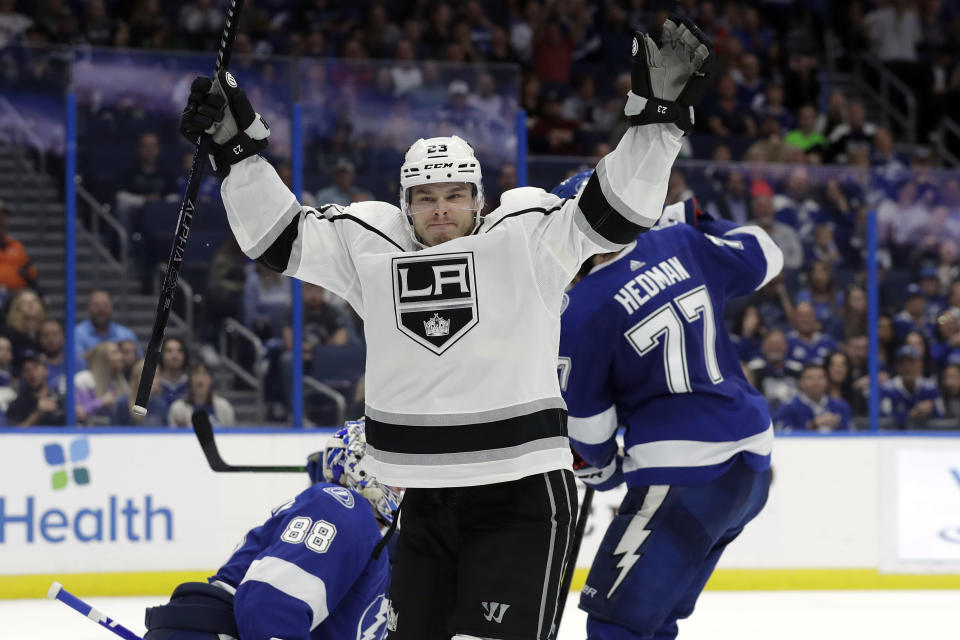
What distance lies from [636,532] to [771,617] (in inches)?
104

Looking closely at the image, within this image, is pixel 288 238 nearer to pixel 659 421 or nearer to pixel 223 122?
pixel 223 122

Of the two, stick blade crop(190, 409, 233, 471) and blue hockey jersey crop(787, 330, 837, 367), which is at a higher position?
Result: blue hockey jersey crop(787, 330, 837, 367)

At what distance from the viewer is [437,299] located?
252cm

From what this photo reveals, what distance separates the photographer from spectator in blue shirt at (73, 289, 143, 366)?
240 inches

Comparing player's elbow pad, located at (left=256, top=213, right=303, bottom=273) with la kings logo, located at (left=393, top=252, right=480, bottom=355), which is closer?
la kings logo, located at (left=393, top=252, right=480, bottom=355)

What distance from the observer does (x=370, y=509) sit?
2.92 meters

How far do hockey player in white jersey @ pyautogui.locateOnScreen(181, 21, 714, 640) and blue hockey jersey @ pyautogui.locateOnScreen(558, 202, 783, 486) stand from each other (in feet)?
2.41

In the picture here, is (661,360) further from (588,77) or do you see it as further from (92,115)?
(588,77)

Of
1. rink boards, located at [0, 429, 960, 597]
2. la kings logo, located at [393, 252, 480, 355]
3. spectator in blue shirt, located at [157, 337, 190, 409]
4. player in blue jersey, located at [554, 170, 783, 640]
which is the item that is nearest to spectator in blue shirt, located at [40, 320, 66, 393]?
rink boards, located at [0, 429, 960, 597]

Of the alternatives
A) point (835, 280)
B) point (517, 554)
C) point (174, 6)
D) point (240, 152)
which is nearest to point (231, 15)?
point (240, 152)

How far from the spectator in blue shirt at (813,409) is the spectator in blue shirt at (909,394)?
0.71ft

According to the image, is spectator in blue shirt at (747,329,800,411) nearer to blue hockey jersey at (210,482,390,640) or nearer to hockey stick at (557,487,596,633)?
hockey stick at (557,487,596,633)

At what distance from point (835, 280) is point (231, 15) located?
449 centimetres

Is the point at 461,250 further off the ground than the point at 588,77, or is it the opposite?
the point at 588,77
